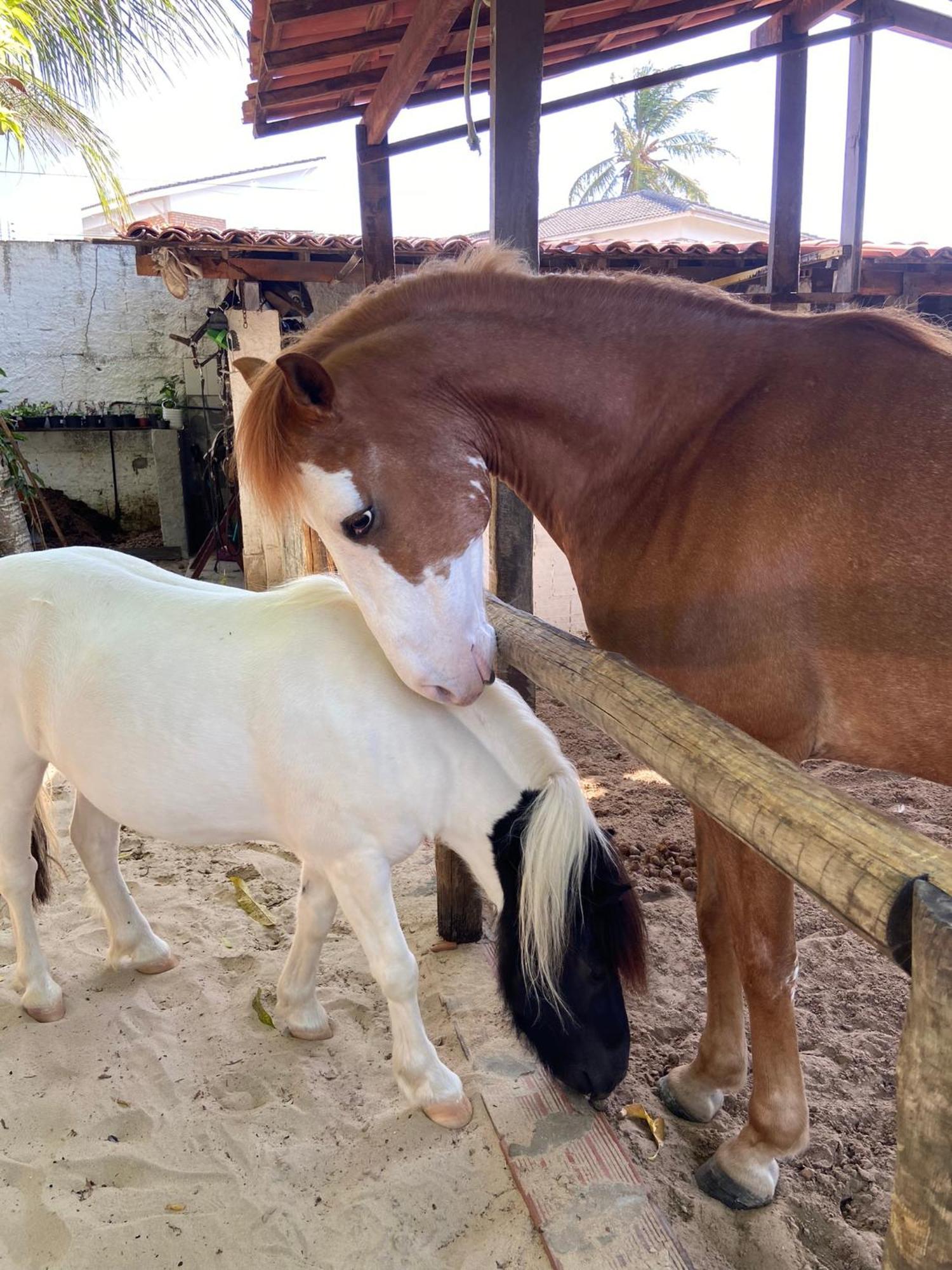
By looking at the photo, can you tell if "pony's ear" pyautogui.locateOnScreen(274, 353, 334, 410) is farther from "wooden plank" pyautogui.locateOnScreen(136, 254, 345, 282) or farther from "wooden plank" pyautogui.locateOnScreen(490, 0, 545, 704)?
"wooden plank" pyautogui.locateOnScreen(136, 254, 345, 282)

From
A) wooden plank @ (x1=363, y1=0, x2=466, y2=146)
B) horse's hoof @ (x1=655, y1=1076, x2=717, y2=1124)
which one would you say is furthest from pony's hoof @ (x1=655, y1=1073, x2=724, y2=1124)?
wooden plank @ (x1=363, y1=0, x2=466, y2=146)

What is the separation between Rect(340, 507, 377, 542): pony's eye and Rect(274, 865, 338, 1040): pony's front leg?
3.82ft

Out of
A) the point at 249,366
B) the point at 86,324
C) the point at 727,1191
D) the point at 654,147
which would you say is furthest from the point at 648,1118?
the point at 654,147

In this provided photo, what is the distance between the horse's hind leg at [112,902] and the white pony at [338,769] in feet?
1.40

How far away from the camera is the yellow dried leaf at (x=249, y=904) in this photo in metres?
3.04


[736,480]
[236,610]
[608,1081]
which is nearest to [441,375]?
[736,480]

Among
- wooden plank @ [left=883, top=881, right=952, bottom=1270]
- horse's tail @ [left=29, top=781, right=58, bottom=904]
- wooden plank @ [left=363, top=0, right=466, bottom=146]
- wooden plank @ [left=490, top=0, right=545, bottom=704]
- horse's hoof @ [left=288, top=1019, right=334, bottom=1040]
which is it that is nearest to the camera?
wooden plank @ [left=883, top=881, right=952, bottom=1270]

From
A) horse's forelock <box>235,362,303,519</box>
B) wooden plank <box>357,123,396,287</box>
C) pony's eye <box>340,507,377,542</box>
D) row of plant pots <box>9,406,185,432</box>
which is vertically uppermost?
wooden plank <box>357,123,396,287</box>

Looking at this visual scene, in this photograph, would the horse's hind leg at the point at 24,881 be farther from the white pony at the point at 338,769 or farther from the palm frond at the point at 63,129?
the palm frond at the point at 63,129

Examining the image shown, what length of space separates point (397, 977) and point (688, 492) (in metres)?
1.45

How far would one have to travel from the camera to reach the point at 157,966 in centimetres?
274

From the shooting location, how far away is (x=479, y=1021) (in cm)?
247

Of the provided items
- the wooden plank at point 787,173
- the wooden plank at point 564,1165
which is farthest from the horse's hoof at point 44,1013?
the wooden plank at point 787,173

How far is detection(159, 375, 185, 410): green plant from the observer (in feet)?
36.4
